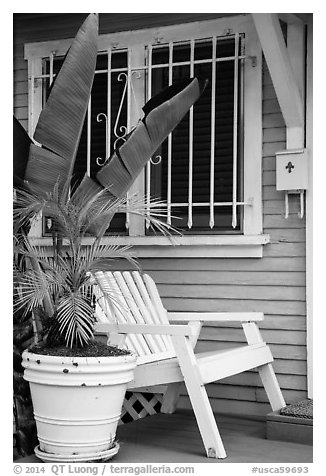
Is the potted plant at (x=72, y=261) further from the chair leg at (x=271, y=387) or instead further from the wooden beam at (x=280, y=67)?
the chair leg at (x=271, y=387)

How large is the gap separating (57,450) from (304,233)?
2008 mm

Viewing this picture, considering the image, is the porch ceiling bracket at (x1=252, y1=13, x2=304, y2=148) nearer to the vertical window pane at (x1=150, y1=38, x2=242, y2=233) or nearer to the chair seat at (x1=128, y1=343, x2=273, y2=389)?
the vertical window pane at (x1=150, y1=38, x2=242, y2=233)

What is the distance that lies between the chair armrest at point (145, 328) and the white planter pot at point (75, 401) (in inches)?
9.8

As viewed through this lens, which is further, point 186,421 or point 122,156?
point 186,421

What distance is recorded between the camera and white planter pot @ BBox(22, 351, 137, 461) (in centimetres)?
335

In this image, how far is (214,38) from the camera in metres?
4.79

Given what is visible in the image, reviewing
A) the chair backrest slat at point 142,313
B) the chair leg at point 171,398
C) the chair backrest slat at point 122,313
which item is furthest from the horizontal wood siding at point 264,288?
the chair backrest slat at point 122,313

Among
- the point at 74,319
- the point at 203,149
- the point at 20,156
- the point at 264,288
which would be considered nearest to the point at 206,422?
the point at 74,319

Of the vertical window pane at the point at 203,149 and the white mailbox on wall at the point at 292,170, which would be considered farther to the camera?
the vertical window pane at the point at 203,149

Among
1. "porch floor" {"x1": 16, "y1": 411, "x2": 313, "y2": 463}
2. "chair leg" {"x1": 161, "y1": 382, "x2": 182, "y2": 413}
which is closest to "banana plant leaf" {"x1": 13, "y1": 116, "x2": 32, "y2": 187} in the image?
"porch floor" {"x1": 16, "y1": 411, "x2": 313, "y2": 463}

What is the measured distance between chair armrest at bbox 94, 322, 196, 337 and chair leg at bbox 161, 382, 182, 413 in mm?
909

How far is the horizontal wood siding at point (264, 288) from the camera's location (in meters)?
4.56

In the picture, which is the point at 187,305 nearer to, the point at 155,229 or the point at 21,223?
→ the point at 155,229

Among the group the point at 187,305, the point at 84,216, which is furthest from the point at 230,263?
the point at 84,216
